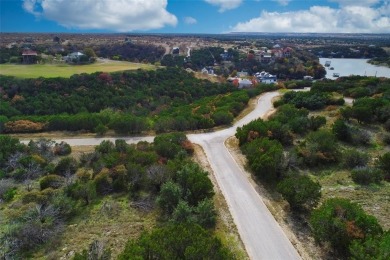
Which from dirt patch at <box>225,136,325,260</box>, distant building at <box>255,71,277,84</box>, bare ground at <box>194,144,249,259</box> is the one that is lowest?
distant building at <box>255,71,277,84</box>

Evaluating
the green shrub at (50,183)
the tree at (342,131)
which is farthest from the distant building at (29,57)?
the tree at (342,131)

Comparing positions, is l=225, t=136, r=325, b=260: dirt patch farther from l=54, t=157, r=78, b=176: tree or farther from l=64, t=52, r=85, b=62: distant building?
l=64, t=52, r=85, b=62: distant building

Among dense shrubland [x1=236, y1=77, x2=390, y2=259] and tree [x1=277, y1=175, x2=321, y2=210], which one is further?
tree [x1=277, y1=175, x2=321, y2=210]

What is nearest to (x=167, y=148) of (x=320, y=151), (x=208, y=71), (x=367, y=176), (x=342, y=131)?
(x=320, y=151)

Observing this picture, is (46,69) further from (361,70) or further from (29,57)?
(361,70)

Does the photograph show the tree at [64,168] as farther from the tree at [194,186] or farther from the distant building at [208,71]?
the distant building at [208,71]

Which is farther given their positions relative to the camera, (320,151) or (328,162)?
(320,151)

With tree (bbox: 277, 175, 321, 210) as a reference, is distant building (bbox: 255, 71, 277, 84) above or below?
below

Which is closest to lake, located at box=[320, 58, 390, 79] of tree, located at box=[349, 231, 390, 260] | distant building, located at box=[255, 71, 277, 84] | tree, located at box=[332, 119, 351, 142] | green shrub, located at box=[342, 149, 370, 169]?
distant building, located at box=[255, 71, 277, 84]
